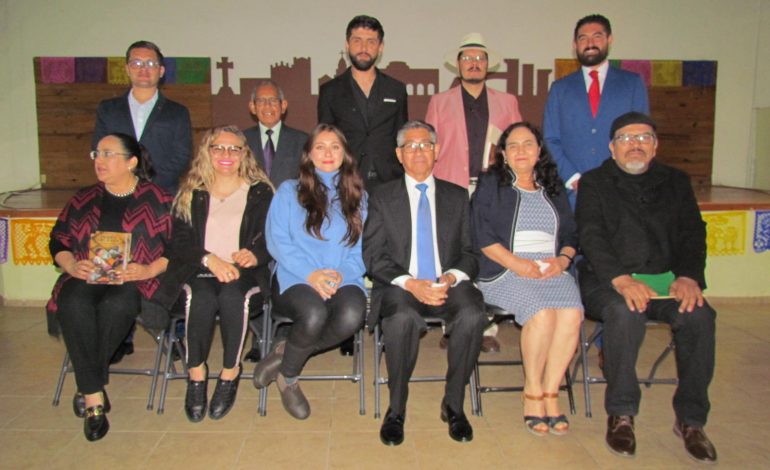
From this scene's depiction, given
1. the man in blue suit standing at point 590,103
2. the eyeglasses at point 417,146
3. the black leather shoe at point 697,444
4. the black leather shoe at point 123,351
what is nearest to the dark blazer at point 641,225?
the man in blue suit standing at point 590,103

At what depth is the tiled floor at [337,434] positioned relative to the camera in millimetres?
2410

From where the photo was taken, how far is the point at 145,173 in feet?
10.2

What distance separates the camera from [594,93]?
3428mm

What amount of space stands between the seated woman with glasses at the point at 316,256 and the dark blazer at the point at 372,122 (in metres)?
0.57

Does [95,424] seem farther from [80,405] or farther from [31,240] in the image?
[31,240]

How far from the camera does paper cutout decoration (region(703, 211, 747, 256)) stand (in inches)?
195

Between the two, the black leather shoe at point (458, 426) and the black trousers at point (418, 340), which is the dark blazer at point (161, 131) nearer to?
the black trousers at point (418, 340)

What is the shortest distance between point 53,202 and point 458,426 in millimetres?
4846

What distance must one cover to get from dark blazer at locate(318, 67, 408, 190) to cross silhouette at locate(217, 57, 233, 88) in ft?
12.1

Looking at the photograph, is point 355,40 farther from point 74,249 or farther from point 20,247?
point 20,247

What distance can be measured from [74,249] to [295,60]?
4542mm

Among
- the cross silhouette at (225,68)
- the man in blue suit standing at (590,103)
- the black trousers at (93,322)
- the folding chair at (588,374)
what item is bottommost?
the folding chair at (588,374)

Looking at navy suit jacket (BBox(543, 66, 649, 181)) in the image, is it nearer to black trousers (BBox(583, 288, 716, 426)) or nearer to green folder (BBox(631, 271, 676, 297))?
green folder (BBox(631, 271, 676, 297))

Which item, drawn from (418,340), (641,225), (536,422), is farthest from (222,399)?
(641,225)
